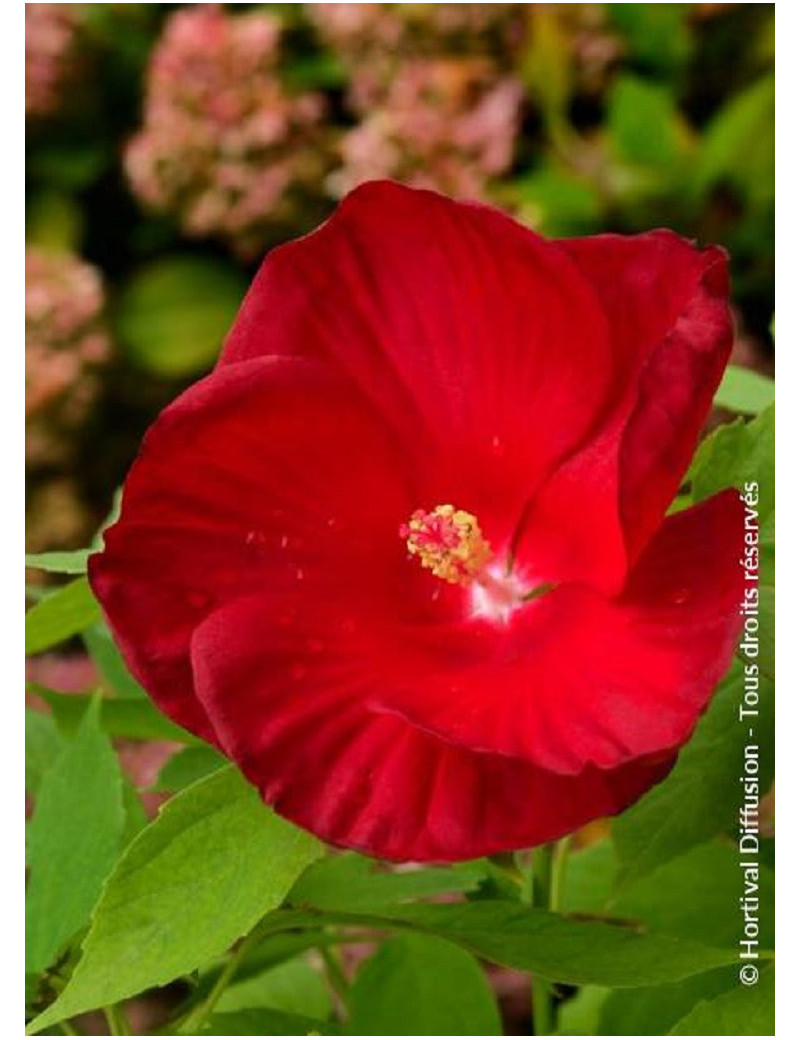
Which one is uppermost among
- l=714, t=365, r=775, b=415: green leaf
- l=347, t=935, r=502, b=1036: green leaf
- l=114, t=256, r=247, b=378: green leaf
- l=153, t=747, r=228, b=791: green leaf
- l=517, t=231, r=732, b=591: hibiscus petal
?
l=517, t=231, r=732, b=591: hibiscus petal

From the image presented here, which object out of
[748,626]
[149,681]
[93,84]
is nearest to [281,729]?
[149,681]

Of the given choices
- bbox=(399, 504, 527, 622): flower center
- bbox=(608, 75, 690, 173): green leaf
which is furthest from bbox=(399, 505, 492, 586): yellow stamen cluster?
bbox=(608, 75, 690, 173): green leaf

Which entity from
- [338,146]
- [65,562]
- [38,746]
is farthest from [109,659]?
[338,146]

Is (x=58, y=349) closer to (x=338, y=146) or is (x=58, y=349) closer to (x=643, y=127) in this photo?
(x=338, y=146)

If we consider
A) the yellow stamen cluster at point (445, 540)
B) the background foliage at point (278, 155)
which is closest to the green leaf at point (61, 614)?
the yellow stamen cluster at point (445, 540)

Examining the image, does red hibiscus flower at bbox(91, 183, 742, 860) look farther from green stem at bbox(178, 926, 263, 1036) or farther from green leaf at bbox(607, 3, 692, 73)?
green leaf at bbox(607, 3, 692, 73)
